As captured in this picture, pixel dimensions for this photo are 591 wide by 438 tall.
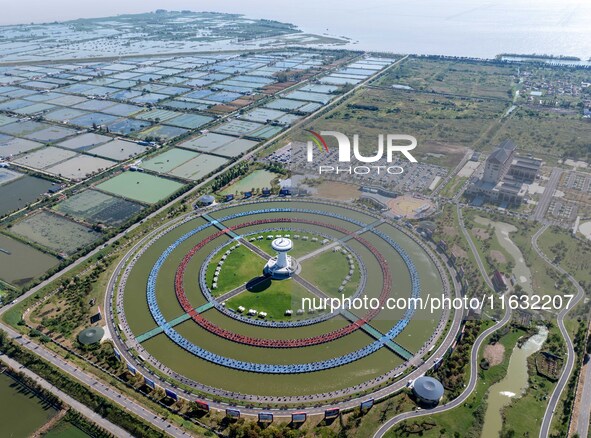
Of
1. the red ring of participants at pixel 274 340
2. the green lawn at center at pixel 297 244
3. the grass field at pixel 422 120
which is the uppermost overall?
the grass field at pixel 422 120

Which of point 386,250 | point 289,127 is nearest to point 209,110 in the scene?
point 289,127

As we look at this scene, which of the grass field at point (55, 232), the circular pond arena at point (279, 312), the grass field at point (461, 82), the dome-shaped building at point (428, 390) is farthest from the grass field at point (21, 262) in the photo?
the grass field at point (461, 82)

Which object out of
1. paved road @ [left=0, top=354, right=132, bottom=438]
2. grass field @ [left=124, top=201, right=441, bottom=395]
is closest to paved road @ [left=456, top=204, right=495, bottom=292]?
grass field @ [left=124, top=201, right=441, bottom=395]

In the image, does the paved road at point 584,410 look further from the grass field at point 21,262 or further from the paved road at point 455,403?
the grass field at point 21,262

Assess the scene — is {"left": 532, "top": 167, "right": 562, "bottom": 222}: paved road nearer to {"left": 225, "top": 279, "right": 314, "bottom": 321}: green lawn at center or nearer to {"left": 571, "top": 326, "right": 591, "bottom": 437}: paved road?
{"left": 571, "top": 326, "right": 591, "bottom": 437}: paved road

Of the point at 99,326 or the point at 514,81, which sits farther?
the point at 514,81

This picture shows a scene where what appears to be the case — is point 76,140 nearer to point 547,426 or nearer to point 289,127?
point 289,127
